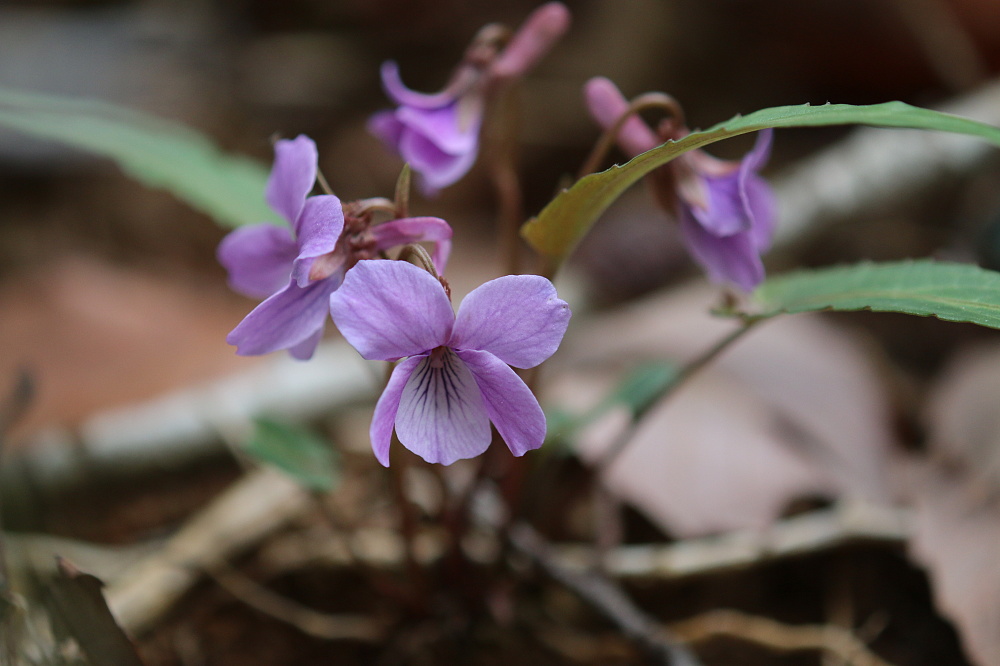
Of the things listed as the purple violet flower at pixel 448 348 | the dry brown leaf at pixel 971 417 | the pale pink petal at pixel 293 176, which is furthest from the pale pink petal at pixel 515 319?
the dry brown leaf at pixel 971 417

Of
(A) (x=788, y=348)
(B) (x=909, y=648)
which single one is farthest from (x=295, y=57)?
(B) (x=909, y=648)

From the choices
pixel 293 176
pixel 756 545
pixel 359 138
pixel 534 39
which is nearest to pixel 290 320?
pixel 293 176

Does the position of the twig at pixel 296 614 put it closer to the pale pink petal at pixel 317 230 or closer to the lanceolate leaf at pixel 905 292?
the pale pink petal at pixel 317 230

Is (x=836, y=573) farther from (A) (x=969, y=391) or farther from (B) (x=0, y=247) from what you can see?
(B) (x=0, y=247)

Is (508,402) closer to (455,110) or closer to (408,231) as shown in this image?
(408,231)

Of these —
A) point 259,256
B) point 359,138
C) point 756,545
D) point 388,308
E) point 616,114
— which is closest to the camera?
point 388,308
